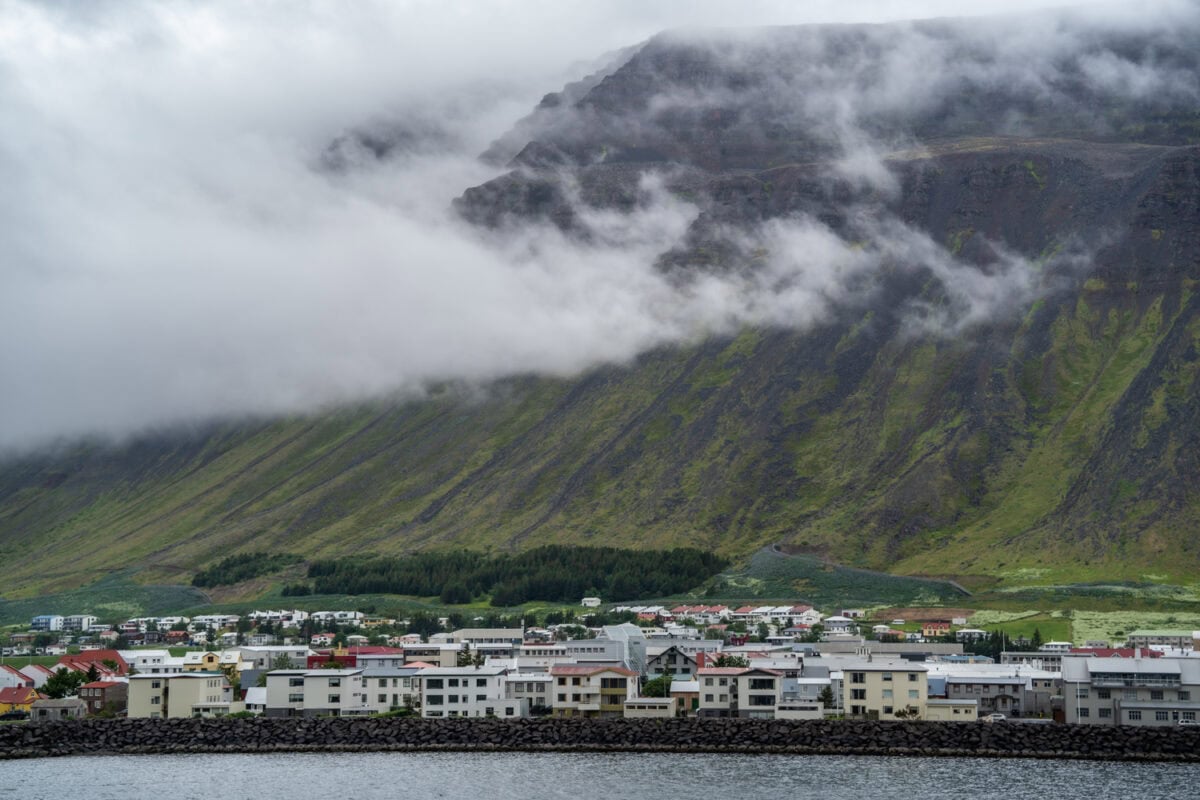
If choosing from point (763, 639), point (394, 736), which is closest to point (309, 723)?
point (394, 736)

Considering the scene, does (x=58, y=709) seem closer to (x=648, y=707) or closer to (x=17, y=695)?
(x=17, y=695)

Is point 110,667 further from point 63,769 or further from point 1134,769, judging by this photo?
point 1134,769

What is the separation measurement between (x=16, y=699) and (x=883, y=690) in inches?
2861

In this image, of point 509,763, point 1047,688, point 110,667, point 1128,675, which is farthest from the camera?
point 110,667

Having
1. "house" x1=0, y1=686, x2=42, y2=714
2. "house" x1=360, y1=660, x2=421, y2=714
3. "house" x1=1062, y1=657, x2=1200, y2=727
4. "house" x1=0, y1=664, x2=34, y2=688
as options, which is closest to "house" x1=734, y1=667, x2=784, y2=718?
"house" x1=1062, y1=657, x2=1200, y2=727

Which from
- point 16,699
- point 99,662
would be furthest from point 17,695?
point 99,662

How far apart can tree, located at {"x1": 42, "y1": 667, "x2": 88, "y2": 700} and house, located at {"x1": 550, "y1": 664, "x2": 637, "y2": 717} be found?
4290 centimetres

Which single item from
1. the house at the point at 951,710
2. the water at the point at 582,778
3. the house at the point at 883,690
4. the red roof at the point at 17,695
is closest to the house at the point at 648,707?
the water at the point at 582,778

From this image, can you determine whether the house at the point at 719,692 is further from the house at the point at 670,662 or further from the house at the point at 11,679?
the house at the point at 11,679

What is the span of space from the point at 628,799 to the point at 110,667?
84434 millimetres

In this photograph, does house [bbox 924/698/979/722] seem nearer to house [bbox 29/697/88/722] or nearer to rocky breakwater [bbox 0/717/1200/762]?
rocky breakwater [bbox 0/717/1200/762]

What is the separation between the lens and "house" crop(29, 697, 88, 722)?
138 meters

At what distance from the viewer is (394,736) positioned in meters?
123

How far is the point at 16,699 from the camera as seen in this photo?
145 metres
